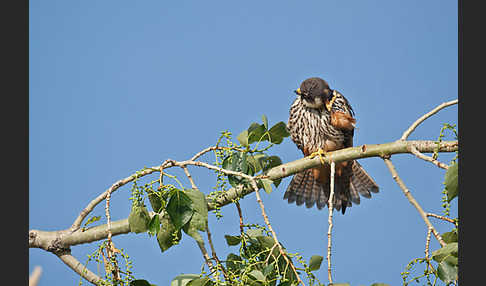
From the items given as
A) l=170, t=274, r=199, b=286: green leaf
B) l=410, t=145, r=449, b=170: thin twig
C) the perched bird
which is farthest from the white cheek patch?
l=170, t=274, r=199, b=286: green leaf

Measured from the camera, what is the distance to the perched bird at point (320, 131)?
3.50 metres

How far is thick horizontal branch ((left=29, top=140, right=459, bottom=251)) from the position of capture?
1993 mm

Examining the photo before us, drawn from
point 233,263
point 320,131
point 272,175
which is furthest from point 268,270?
point 320,131

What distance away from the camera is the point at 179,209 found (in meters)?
1.89

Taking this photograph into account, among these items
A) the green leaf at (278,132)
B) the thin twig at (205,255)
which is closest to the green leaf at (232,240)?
the thin twig at (205,255)

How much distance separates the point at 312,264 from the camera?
193 centimetres

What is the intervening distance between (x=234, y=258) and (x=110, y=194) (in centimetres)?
49

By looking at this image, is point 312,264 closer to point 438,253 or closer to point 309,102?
point 438,253

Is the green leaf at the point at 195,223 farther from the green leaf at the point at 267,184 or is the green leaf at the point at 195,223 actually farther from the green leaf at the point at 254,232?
the green leaf at the point at 267,184

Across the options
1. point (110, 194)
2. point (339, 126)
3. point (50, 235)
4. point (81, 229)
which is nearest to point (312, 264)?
point (110, 194)

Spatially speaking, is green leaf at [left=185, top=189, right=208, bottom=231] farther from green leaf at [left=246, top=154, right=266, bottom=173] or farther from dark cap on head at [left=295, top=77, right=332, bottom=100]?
dark cap on head at [left=295, top=77, right=332, bottom=100]

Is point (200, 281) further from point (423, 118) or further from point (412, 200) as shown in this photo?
point (423, 118)

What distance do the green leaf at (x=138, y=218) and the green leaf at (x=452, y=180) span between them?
994 millimetres

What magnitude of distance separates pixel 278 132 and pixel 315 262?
584mm
